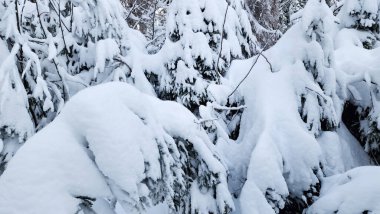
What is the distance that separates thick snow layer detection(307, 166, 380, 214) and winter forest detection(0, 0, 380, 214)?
1 centimetres

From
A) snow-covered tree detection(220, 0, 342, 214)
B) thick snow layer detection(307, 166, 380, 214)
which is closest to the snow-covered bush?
snow-covered tree detection(220, 0, 342, 214)

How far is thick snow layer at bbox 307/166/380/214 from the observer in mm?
2770

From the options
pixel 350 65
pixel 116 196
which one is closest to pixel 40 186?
pixel 116 196

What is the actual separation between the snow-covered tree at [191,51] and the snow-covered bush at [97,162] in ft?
7.03

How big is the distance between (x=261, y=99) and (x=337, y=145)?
1006 millimetres

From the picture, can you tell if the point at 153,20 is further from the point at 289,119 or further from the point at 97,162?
the point at 97,162

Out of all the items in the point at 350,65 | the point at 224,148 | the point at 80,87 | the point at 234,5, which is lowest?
the point at 224,148

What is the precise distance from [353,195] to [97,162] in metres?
2.20

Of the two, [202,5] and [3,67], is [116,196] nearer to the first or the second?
[3,67]

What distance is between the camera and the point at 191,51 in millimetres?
4578

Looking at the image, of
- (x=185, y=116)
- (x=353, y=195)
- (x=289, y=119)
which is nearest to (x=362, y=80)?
(x=289, y=119)

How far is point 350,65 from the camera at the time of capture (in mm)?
4418

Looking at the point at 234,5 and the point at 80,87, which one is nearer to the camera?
the point at 80,87

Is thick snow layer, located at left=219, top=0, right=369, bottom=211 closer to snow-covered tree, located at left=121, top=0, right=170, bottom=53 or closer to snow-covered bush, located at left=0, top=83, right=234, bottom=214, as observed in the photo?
snow-covered bush, located at left=0, top=83, right=234, bottom=214
